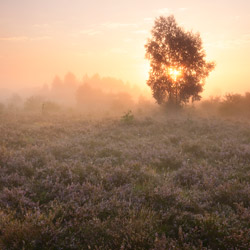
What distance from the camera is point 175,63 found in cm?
2294

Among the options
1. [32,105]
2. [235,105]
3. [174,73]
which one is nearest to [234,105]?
[235,105]

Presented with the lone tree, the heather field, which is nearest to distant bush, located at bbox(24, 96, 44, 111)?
the lone tree

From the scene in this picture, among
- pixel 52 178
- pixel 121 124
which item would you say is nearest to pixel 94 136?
pixel 121 124

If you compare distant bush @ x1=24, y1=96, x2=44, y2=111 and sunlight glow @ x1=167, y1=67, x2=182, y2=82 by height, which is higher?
sunlight glow @ x1=167, y1=67, x2=182, y2=82

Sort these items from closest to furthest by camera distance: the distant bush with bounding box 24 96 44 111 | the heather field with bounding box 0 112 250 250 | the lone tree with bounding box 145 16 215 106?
the heather field with bounding box 0 112 250 250, the lone tree with bounding box 145 16 215 106, the distant bush with bounding box 24 96 44 111

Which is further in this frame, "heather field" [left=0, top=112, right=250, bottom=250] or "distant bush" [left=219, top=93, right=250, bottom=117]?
"distant bush" [left=219, top=93, right=250, bottom=117]

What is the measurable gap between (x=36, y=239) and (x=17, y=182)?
8.97 ft

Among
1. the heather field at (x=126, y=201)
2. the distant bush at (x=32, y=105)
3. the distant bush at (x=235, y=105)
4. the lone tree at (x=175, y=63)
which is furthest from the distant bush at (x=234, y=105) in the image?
the distant bush at (x=32, y=105)

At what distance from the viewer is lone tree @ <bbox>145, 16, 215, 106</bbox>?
21.9m

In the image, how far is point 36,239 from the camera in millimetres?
3408

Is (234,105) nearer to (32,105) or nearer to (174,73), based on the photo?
(174,73)

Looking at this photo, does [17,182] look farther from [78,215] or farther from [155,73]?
[155,73]

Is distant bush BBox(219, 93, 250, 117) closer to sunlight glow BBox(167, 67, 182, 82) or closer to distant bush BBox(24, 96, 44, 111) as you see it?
sunlight glow BBox(167, 67, 182, 82)

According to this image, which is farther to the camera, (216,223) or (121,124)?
(121,124)
